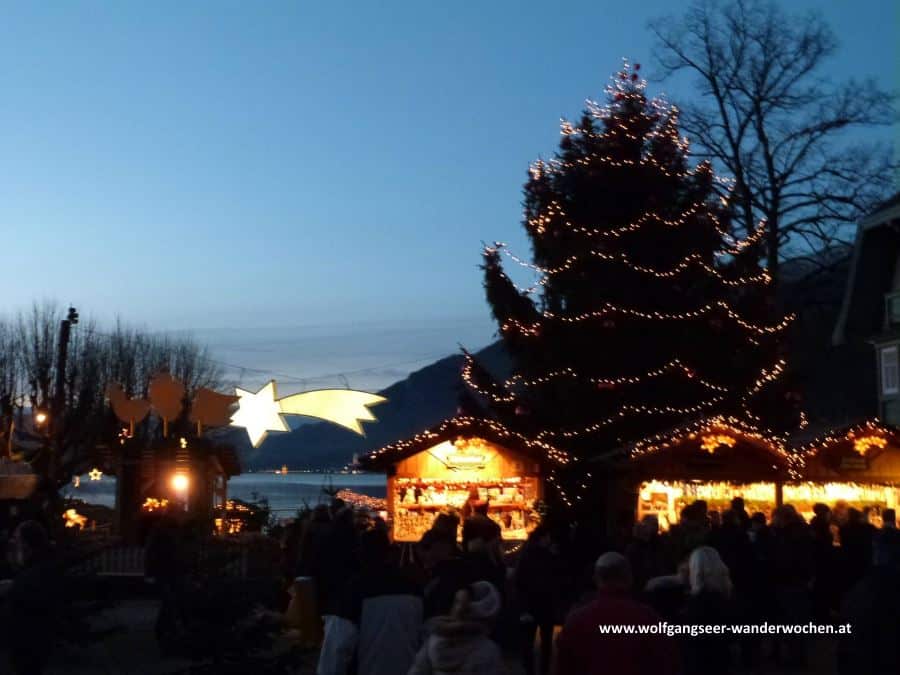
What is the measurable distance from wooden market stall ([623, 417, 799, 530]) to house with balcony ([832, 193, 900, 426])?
7.33m

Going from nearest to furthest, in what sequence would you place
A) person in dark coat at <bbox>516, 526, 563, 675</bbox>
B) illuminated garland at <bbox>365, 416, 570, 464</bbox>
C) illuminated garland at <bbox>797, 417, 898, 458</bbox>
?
person in dark coat at <bbox>516, 526, 563, 675</bbox> → illuminated garland at <bbox>797, 417, 898, 458</bbox> → illuminated garland at <bbox>365, 416, 570, 464</bbox>

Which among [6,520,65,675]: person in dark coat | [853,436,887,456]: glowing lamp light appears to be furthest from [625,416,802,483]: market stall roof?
[6,520,65,675]: person in dark coat

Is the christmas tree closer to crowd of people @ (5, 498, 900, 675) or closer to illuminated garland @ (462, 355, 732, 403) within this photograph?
→ illuminated garland @ (462, 355, 732, 403)

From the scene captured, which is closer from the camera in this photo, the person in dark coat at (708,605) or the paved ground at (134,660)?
the person in dark coat at (708,605)

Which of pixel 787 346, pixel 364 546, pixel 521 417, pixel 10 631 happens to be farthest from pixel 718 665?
pixel 787 346

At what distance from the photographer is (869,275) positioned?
2783cm

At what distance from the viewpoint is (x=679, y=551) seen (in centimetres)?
1207

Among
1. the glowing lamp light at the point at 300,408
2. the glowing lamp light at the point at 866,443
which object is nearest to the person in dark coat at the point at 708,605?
the glowing lamp light at the point at 300,408

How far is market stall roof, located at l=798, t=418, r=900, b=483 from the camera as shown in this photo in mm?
20969

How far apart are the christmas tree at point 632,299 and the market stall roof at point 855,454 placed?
15.5ft

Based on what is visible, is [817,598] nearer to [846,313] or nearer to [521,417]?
[521,417]

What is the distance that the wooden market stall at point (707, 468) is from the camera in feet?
66.2

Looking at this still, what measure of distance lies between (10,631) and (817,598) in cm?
839

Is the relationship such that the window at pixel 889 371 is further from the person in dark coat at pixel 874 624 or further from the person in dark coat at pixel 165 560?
the person in dark coat at pixel 874 624
